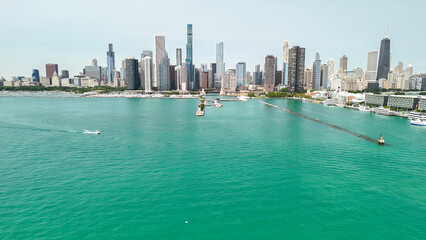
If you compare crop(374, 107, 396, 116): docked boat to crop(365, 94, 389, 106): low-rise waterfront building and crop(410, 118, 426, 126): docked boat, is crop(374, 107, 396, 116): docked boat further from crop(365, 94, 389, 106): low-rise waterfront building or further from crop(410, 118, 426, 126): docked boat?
crop(410, 118, 426, 126): docked boat

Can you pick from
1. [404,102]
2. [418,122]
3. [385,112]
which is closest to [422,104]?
[404,102]

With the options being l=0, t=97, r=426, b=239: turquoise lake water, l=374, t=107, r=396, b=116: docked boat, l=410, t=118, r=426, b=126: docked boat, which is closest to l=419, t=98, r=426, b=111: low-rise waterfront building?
l=374, t=107, r=396, b=116: docked boat

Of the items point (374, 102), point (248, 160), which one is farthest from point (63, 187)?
point (374, 102)

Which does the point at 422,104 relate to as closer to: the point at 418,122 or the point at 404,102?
the point at 404,102

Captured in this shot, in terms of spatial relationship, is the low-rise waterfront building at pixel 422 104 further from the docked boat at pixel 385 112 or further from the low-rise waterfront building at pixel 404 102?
the docked boat at pixel 385 112

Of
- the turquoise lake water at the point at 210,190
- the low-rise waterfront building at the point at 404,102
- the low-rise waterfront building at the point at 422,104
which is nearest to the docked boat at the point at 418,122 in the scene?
the low-rise waterfront building at the point at 422,104

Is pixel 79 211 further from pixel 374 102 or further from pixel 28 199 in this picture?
pixel 374 102

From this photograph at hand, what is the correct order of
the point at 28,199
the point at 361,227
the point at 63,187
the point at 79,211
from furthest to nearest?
the point at 63,187 → the point at 28,199 → the point at 79,211 → the point at 361,227

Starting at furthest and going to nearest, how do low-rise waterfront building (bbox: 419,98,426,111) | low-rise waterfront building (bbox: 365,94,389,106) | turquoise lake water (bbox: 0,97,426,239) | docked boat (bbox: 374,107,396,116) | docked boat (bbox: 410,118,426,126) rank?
low-rise waterfront building (bbox: 365,94,389,106), docked boat (bbox: 374,107,396,116), low-rise waterfront building (bbox: 419,98,426,111), docked boat (bbox: 410,118,426,126), turquoise lake water (bbox: 0,97,426,239)
